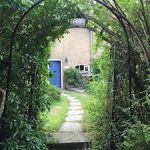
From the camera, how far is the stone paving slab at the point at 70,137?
6082mm

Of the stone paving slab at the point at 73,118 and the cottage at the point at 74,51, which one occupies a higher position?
the cottage at the point at 74,51

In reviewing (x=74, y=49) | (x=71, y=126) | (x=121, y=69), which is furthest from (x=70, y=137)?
(x=74, y=49)

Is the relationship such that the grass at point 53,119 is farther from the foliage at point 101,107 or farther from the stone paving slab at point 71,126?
the foliage at point 101,107

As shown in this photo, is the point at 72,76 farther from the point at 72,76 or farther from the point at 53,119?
the point at 53,119

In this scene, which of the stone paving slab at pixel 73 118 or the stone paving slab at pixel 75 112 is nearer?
the stone paving slab at pixel 73 118

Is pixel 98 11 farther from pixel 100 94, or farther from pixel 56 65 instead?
pixel 56 65

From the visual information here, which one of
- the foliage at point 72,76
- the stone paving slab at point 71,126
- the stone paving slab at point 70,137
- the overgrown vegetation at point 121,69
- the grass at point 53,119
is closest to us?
the overgrown vegetation at point 121,69

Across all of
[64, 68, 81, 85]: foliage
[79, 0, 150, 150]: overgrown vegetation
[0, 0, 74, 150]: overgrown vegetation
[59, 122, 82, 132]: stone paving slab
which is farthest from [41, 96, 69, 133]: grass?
[64, 68, 81, 85]: foliage

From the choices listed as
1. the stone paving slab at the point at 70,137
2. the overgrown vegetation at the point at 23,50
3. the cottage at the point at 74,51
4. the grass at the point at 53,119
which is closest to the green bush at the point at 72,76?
the cottage at the point at 74,51

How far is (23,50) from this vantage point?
14.1 feet

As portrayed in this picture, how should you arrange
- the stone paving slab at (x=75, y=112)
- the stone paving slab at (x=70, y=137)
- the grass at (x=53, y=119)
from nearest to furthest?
the stone paving slab at (x=70, y=137) → the grass at (x=53, y=119) → the stone paving slab at (x=75, y=112)

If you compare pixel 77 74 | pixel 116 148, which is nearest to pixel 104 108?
pixel 116 148

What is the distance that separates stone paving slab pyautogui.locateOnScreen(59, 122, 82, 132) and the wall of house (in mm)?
12541

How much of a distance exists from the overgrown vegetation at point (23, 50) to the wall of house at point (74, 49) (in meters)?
15.4
